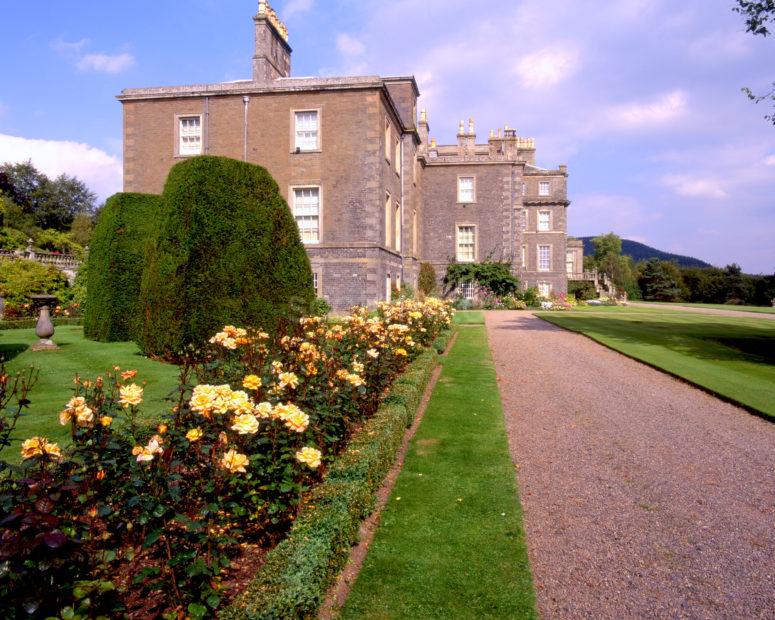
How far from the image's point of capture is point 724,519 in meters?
4.31

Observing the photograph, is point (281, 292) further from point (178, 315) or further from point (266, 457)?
point (266, 457)

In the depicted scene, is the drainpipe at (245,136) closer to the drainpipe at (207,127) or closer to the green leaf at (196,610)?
the drainpipe at (207,127)

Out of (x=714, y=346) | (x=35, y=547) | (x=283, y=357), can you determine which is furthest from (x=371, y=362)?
(x=714, y=346)

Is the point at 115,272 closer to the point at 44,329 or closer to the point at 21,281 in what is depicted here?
the point at 44,329

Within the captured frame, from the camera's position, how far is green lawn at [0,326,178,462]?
584cm

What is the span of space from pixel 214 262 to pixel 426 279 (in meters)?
23.2

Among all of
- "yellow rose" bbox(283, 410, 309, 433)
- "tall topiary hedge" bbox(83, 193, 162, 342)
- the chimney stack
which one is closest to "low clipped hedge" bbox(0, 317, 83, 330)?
"tall topiary hedge" bbox(83, 193, 162, 342)

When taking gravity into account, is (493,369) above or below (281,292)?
below

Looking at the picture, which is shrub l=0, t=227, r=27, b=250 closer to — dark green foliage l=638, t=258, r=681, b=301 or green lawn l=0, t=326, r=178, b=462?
green lawn l=0, t=326, r=178, b=462

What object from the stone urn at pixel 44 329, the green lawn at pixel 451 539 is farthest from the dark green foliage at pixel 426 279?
the green lawn at pixel 451 539

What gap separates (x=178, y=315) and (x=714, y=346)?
43.4 ft

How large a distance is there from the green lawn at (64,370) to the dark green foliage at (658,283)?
62.0m

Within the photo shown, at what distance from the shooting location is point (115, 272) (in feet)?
43.0

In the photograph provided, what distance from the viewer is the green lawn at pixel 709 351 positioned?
29.5ft
